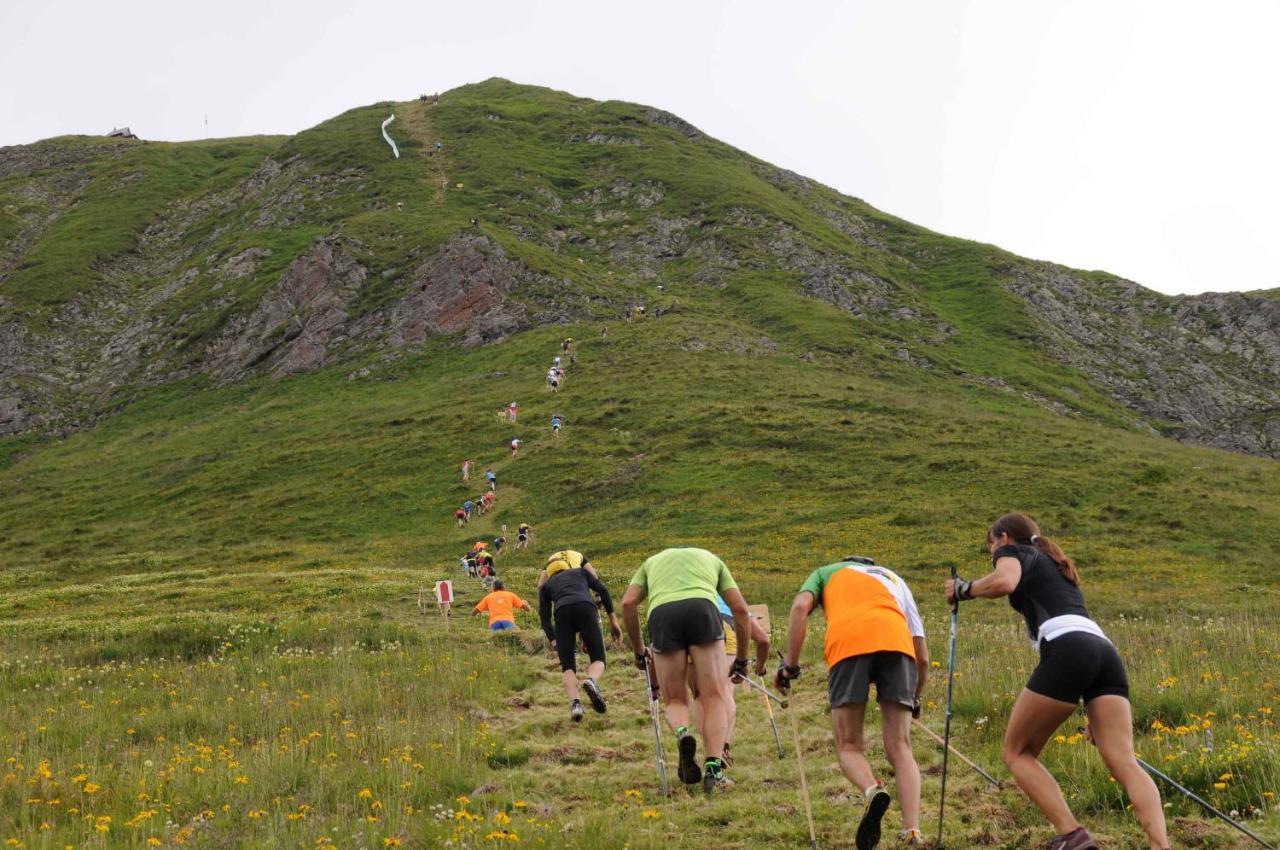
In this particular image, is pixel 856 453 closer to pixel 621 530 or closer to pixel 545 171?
pixel 621 530

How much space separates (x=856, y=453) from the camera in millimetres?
44375

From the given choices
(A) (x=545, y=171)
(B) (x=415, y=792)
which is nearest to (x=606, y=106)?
(A) (x=545, y=171)

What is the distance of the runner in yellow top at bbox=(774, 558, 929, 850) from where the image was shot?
7.23 m

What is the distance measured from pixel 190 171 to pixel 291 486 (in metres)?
101

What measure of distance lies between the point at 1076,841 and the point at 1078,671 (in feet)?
3.56

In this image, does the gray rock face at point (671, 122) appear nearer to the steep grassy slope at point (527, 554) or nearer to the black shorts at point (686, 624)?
the steep grassy slope at point (527, 554)

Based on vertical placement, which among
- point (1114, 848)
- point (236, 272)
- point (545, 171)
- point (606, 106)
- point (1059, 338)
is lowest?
point (1114, 848)

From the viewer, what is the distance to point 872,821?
22.1ft

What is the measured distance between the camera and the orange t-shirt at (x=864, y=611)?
7.38m

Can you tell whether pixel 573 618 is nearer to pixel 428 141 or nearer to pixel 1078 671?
pixel 1078 671

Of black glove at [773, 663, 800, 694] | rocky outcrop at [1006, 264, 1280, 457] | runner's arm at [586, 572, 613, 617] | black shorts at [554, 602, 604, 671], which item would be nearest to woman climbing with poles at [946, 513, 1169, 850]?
black glove at [773, 663, 800, 694]

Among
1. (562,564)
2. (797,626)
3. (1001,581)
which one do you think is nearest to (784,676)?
(797,626)

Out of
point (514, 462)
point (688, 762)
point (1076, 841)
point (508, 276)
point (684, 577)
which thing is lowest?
point (688, 762)

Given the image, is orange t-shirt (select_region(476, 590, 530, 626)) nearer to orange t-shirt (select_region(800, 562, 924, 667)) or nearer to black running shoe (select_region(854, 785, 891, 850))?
orange t-shirt (select_region(800, 562, 924, 667))
